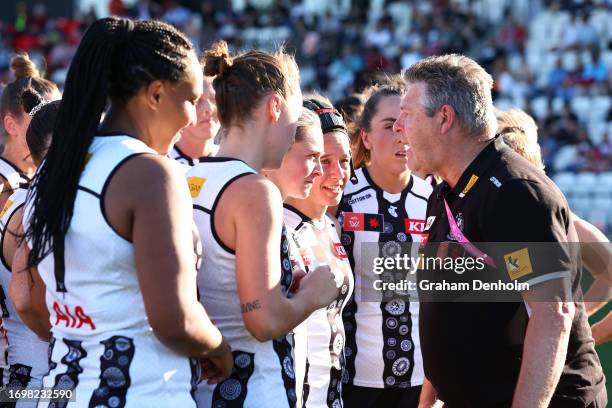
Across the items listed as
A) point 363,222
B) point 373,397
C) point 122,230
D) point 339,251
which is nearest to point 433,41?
point 363,222

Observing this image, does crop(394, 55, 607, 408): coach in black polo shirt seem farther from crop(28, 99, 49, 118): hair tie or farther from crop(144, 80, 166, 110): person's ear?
crop(28, 99, 49, 118): hair tie

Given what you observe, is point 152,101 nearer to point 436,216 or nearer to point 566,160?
point 436,216

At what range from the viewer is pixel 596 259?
13.8ft

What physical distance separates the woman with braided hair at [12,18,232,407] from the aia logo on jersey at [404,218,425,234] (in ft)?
6.41

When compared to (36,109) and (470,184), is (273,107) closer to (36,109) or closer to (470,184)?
(470,184)

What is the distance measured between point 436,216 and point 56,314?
1.49m

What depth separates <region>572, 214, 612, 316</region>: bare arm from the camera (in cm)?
410

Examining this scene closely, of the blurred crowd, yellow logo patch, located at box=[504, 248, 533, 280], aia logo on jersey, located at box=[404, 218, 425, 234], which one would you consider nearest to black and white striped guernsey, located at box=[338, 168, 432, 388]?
aia logo on jersey, located at box=[404, 218, 425, 234]

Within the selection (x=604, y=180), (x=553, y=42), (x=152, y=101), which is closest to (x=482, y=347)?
(x=152, y=101)

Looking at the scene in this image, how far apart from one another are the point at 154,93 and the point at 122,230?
40 centimetres

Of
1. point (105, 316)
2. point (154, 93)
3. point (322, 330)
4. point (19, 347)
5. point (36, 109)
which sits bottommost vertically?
point (19, 347)

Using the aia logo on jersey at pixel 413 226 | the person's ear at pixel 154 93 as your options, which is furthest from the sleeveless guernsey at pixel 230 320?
the aia logo on jersey at pixel 413 226

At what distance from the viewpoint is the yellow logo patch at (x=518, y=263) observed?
297 cm

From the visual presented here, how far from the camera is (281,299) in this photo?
2.68m
